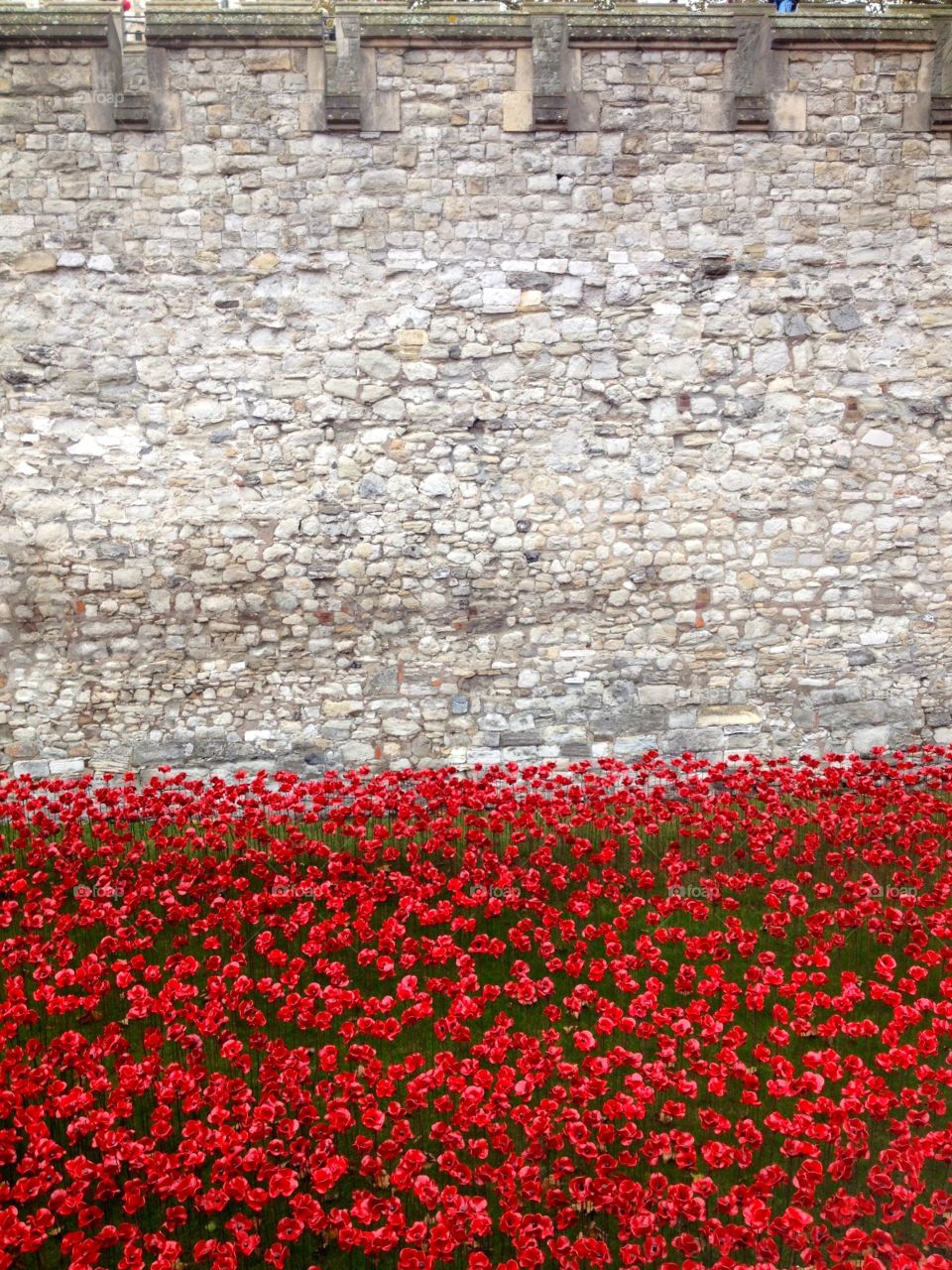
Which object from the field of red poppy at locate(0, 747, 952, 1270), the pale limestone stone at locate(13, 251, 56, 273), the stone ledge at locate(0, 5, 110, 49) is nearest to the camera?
the field of red poppy at locate(0, 747, 952, 1270)

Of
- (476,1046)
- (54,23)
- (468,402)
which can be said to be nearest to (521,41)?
(468,402)

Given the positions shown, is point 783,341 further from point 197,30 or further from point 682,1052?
point 682,1052

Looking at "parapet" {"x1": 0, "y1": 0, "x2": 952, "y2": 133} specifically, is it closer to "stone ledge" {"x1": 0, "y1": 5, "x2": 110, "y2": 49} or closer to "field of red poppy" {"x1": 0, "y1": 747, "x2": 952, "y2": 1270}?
"stone ledge" {"x1": 0, "y1": 5, "x2": 110, "y2": 49}

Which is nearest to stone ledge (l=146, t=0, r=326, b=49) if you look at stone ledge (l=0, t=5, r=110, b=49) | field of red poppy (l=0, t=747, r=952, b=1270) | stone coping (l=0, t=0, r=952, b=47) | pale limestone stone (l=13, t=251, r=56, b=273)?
stone coping (l=0, t=0, r=952, b=47)

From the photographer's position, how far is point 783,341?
8.06 metres

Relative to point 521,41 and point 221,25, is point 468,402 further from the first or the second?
point 221,25

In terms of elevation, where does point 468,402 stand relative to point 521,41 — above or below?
below

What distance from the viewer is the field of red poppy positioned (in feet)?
10.6

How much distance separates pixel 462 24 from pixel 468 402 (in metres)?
2.73

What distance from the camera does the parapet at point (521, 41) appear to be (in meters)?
7.41

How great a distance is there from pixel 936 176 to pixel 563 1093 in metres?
7.52

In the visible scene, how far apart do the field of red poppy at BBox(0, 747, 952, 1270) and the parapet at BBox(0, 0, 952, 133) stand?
16.5ft

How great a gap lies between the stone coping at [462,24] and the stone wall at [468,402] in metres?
0.05

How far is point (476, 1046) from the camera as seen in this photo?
382cm
